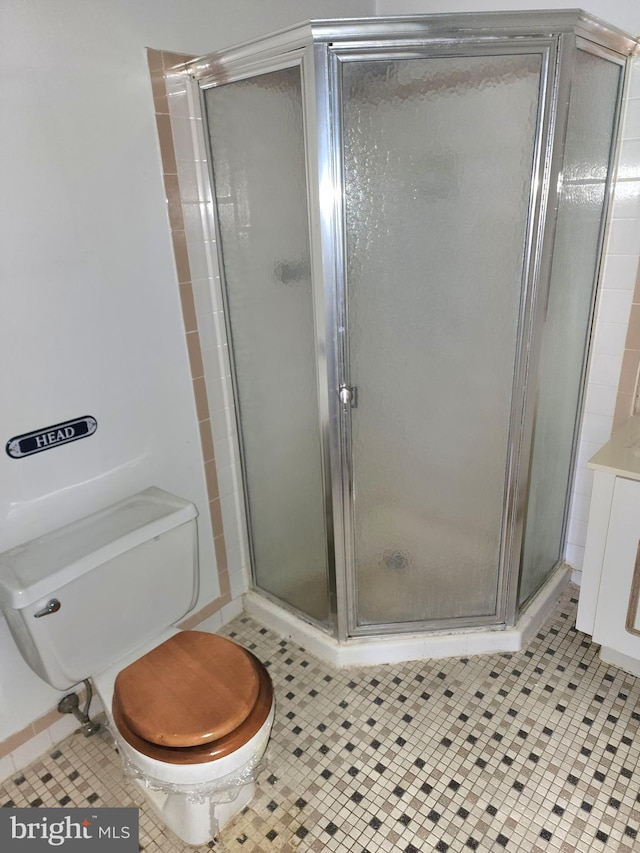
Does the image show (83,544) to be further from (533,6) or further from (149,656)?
(533,6)

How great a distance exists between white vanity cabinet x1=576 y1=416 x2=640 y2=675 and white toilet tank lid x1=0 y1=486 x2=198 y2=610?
1111 millimetres

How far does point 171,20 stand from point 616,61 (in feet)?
3.81

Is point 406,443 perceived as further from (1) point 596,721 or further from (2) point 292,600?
(1) point 596,721

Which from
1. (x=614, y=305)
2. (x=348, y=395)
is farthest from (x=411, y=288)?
(x=614, y=305)

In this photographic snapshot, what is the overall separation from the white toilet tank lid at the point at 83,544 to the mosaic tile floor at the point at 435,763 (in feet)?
2.11

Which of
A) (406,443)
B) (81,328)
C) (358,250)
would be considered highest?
(358,250)

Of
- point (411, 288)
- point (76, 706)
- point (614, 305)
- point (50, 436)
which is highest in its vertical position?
point (411, 288)

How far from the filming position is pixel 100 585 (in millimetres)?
1399

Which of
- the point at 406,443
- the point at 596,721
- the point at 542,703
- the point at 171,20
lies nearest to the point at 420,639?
the point at 542,703

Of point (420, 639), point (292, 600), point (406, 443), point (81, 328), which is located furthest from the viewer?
point (292, 600)

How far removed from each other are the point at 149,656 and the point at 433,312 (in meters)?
1.12

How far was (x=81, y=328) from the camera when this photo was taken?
148 centimetres

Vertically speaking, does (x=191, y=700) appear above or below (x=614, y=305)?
below

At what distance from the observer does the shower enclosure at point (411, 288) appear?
1.35m
